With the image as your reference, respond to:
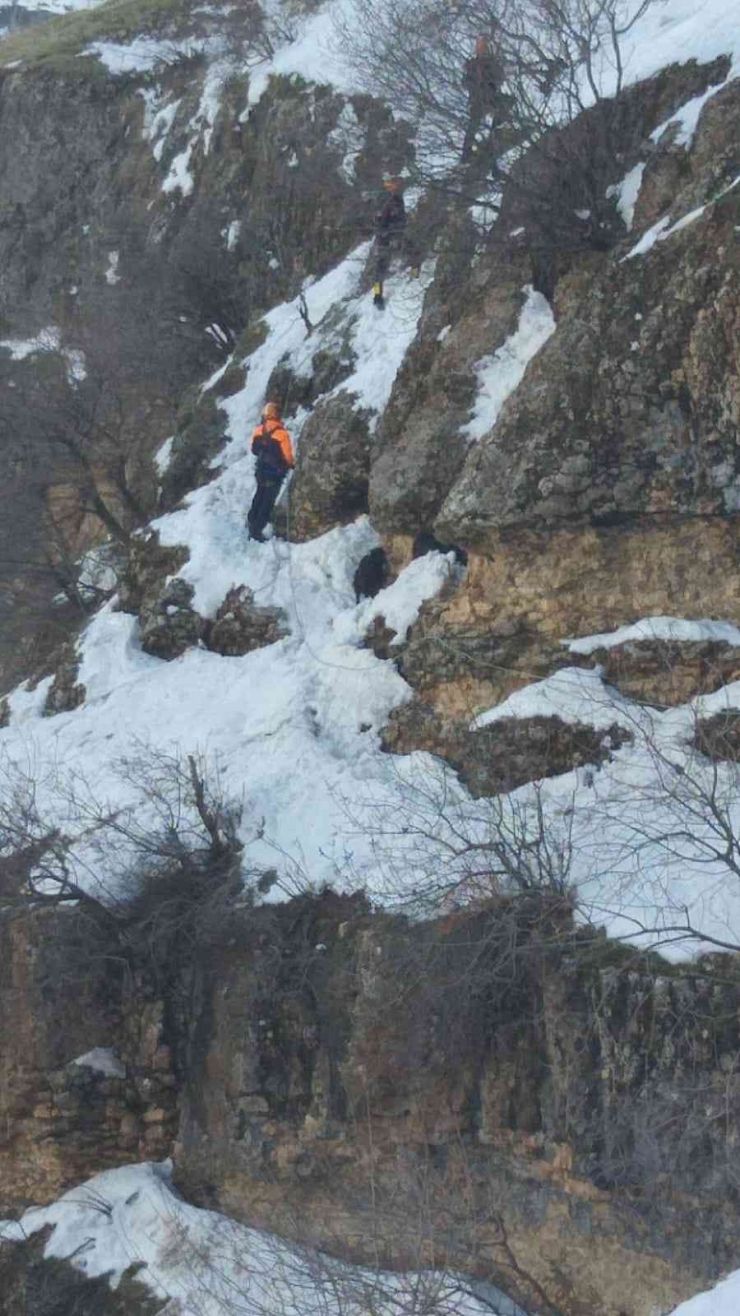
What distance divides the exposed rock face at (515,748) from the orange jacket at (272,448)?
4251mm

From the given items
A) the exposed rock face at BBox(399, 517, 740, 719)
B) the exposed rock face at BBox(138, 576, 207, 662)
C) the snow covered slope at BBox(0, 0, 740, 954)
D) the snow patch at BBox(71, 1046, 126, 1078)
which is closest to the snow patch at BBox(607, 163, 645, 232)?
the snow covered slope at BBox(0, 0, 740, 954)

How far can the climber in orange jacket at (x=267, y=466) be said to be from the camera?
Answer: 52.6 feet

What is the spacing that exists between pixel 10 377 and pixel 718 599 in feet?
43.1

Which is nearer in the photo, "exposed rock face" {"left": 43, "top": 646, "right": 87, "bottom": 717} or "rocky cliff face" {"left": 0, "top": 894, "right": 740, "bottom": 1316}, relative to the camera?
"rocky cliff face" {"left": 0, "top": 894, "right": 740, "bottom": 1316}

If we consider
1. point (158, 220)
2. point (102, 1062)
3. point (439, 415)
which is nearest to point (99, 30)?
point (158, 220)

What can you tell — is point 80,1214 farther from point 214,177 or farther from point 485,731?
point 214,177

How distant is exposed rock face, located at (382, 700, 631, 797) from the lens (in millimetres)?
11898

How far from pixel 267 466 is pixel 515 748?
5215 millimetres

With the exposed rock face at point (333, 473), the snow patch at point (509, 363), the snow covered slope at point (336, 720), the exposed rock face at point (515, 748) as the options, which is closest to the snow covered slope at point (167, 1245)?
the snow covered slope at point (336, 720)

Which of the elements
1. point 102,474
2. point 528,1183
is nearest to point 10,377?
point 102,474

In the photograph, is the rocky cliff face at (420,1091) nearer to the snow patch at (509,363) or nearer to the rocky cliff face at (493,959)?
the rocky cliff face at (493,959)

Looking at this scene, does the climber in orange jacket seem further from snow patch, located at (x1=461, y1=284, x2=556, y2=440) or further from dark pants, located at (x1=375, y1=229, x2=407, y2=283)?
snow patch, located at (x1=461, y1=284, x2=556, y2=440)

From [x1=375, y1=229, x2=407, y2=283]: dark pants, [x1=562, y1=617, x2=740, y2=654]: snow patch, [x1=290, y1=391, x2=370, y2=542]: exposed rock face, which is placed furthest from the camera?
[x1=375, y1=229, x2=407, y2=283]: dark pants

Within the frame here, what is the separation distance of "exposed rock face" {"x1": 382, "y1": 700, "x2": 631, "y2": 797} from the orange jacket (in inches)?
167
